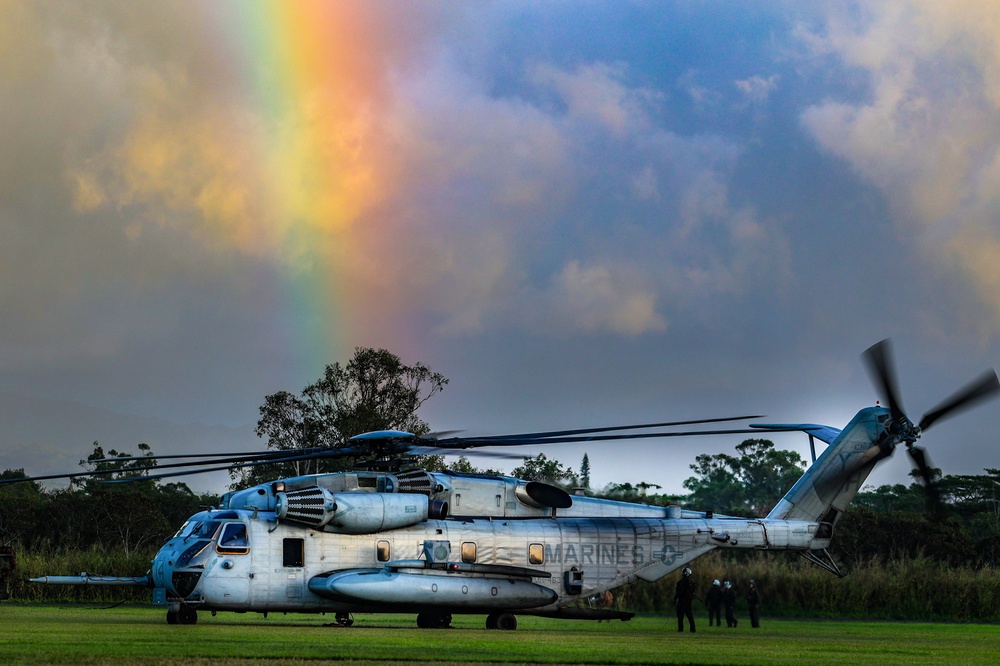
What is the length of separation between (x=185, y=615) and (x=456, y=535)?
A: 295 inches

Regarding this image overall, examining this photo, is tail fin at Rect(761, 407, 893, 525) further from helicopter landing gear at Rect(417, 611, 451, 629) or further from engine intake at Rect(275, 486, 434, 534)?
engine intake at Rect(275, 486, 434, 534)

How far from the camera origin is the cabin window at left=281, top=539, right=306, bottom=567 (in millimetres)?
29312

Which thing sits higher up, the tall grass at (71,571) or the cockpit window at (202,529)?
the cockpit window at (202,529)

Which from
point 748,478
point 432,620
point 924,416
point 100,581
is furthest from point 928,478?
point 748,478

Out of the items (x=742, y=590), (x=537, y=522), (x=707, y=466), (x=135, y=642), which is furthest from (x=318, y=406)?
(x=707, y=466)

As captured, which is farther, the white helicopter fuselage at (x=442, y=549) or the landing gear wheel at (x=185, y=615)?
the white helicopter fuselage at (x=442, y=549)

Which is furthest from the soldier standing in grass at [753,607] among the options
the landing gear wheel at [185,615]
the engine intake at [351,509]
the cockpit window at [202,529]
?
the landing gear wheel at [185,615]

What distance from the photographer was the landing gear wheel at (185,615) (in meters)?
27.9

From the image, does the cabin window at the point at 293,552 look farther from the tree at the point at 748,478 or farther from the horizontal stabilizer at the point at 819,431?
the tree at the point at 748,478

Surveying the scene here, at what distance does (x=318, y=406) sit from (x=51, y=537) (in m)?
25.6

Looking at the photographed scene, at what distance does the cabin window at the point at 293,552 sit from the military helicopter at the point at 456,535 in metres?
0.03

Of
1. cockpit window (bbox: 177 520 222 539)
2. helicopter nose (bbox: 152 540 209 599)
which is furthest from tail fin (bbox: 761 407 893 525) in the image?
helicopter nose (bbox: 152 540 209 599)

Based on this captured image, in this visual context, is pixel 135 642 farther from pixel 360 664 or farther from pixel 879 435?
pixel 879 435

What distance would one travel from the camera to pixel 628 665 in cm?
1823
